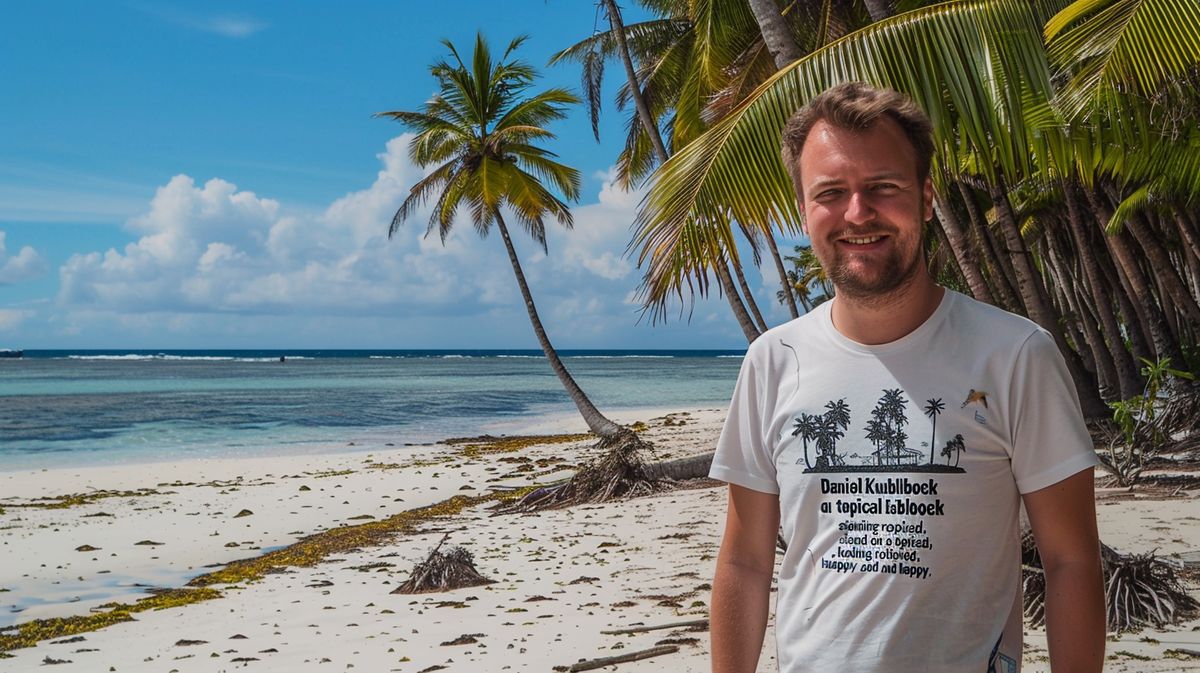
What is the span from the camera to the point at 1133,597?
5047 millimetres

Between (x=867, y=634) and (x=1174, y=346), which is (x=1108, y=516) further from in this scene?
(x=1174, y=346)

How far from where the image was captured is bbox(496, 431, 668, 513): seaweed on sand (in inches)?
477

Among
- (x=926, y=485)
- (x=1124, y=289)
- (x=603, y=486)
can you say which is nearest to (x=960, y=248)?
(x=926, y=485)

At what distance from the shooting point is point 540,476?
1548 centimetres

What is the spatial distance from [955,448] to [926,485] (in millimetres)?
82

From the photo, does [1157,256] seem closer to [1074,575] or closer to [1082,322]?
[1082,322]

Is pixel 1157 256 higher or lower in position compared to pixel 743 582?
higher

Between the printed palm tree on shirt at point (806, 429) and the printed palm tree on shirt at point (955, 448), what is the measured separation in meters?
0.23

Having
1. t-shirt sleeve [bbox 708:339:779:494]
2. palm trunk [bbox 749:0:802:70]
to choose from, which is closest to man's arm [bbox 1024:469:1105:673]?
t-shirt sleeve [bbox 708:339:779:494]

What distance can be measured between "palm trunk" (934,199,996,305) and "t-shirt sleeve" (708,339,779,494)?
14.9ft

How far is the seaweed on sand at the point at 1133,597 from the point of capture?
498 cm

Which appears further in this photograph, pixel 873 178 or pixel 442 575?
pixel 442 575

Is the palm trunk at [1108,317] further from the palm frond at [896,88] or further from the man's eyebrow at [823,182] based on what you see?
the man's eyebrow at [823,182]

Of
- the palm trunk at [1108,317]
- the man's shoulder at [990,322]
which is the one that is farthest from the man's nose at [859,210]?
the palm trunk at [1108,317]
